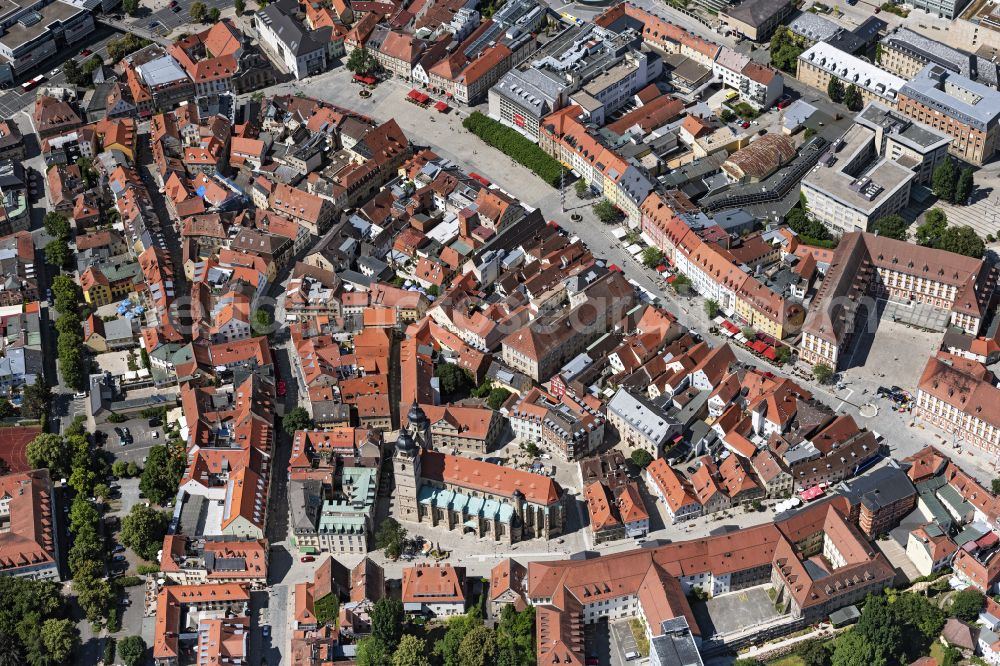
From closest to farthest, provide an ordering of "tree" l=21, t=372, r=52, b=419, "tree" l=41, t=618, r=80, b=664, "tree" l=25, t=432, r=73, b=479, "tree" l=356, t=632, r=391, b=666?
1. "tree" l=356, t=632, r=391, b=666
2. "tree" l=41, t=618, r=80, b=664
3. "tree" l=25, t=432, r=73, b=479
4. "tree" l=21, t=372, r=52, b=419

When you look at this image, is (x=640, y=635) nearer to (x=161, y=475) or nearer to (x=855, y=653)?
(x=855, y=653)

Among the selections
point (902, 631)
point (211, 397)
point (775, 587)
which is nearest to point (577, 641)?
point (775, 587)

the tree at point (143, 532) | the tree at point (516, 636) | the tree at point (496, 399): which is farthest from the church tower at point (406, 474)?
the tree at point (143, 532)

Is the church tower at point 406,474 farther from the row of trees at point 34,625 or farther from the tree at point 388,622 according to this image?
the row of trees at point 34,625

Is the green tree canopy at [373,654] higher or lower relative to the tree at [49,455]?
lower

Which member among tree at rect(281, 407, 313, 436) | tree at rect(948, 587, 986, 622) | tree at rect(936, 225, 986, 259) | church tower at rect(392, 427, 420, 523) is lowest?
tree at rect(948, 587, 986, 622)

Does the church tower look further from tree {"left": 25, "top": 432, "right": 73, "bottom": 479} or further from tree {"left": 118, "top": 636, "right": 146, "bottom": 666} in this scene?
tree {"left": 25, "top": 432, "right": 73, "bottom": 479}

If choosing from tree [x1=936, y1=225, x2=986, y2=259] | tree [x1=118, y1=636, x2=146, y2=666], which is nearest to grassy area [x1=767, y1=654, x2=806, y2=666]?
tree [x1=936, y1=225, x2=986, y2=259]
